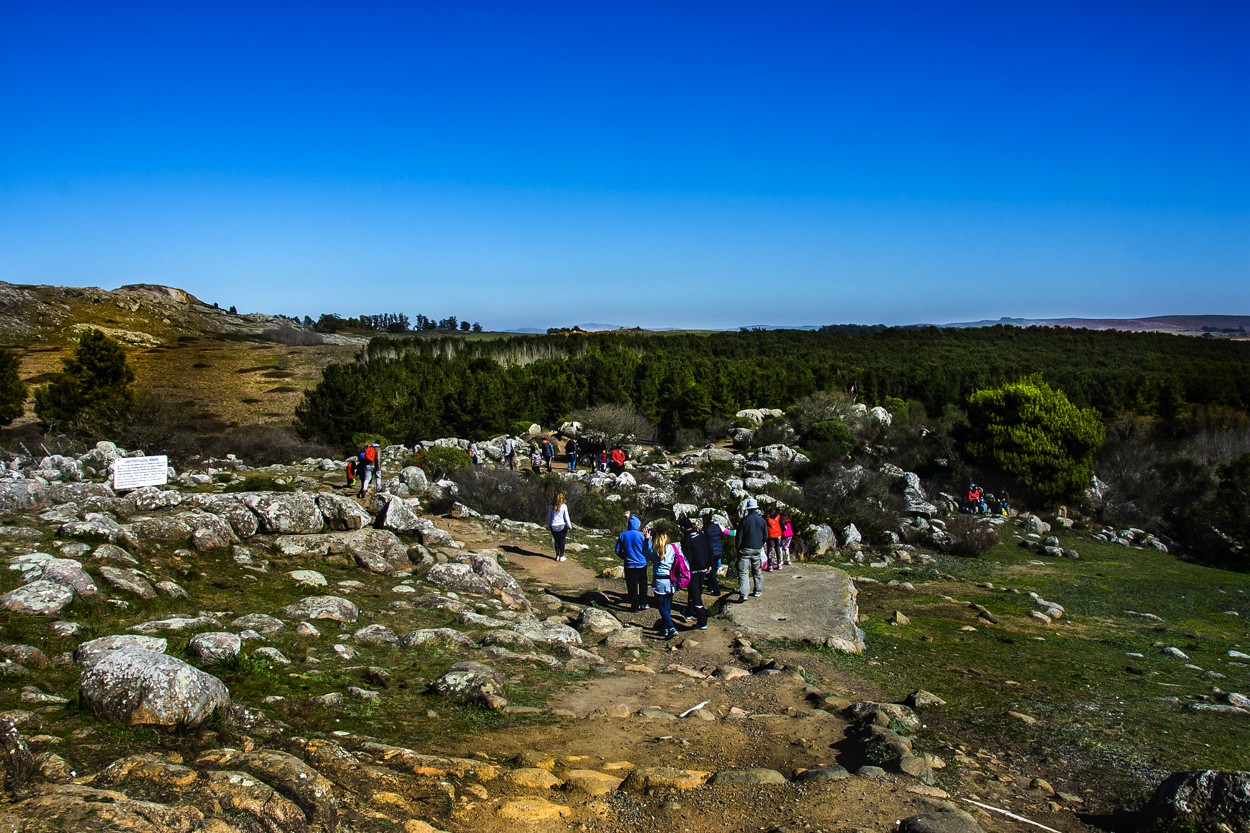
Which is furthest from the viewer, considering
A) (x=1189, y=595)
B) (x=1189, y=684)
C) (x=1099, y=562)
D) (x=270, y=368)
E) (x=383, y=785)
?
(x=270, y=368)

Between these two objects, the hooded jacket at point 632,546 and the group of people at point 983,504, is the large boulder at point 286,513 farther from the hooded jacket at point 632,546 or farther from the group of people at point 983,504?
the group of people at point 983,504

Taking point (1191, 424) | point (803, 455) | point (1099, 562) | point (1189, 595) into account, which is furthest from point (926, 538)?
point (1191, 424)

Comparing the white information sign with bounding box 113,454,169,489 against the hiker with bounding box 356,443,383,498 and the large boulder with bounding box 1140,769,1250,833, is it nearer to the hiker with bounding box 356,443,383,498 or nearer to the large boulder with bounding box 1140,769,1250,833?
the hiker with bounding box 356,443,383,498

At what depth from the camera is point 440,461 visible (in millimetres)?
24891

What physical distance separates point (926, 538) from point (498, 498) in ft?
36.7

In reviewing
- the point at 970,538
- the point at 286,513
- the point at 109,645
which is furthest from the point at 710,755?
the point at 970,538

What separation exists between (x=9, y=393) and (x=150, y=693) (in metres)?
39.5

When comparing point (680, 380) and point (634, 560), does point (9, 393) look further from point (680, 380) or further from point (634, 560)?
point (634, 560)

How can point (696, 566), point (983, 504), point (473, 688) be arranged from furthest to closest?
point (983, 504), point (696, 566), point (473, 688)

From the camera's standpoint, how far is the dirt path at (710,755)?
5.00m

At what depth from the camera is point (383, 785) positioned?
493cm

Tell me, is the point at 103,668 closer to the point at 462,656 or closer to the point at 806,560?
the point at 462,656

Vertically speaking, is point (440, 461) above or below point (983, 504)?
above

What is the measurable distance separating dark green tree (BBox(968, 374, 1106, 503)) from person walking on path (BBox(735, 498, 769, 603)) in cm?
2165
